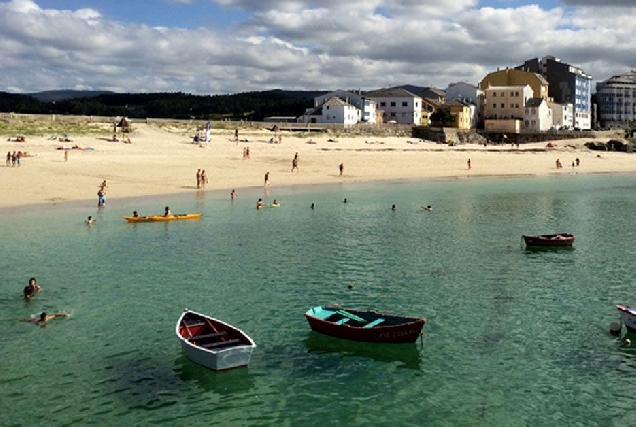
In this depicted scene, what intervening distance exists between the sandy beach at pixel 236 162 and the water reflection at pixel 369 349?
34013 millimetres

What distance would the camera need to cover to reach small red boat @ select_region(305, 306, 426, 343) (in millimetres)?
17094

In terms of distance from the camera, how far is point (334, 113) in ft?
366

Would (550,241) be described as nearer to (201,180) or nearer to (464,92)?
(201,180)

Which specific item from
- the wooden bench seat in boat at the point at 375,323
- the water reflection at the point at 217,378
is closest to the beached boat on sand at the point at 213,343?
the water reflection at the point at 217,378

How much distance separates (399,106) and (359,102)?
10777 millimetres

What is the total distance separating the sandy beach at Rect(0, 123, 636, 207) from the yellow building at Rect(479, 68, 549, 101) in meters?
33.8

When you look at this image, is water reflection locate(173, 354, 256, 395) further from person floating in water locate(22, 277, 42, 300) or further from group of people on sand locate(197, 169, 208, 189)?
group of people on sand locate(197, 169, 208, 189)

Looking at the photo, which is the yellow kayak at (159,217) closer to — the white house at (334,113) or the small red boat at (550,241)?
the small red boat at (550,241)

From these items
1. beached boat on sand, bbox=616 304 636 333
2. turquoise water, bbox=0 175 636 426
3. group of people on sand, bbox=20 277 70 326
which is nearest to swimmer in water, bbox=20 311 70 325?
group of people on sand, bbox=20 277 70 326

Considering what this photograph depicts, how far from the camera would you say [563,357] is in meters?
16.7

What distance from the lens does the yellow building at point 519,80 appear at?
132875 mm

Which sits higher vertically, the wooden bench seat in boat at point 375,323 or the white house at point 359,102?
the white house at point 359,102

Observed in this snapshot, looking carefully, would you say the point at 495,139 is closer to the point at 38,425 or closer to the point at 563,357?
the point at 563,357

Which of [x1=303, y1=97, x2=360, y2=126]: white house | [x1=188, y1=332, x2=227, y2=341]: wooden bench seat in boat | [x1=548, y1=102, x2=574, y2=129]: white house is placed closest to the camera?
[x1=188, y1=332, x2=227, y2=341]: wooden bench seat in boat
